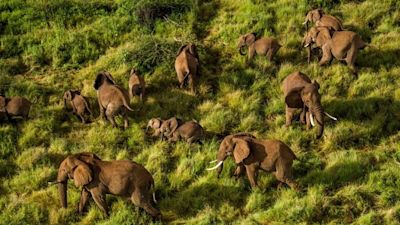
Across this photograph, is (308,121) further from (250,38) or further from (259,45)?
(250,38)

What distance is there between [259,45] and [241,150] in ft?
17.0

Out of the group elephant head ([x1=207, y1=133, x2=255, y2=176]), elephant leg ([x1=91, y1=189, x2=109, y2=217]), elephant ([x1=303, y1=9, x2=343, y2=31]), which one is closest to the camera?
elephant leg ([x1=91, y1=189, x2=109, y2=217])

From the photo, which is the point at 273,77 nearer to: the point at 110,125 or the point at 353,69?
the point at 353,69

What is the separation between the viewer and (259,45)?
48.8 ft

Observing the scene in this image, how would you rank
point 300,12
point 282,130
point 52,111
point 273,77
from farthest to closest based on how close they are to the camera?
point 300,12 < point 273,77 < point 52,111 < point 282,130

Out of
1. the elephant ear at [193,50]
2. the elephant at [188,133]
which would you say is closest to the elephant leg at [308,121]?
the elephant at [188,133]

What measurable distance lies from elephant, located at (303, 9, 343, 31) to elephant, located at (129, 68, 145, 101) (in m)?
4.91

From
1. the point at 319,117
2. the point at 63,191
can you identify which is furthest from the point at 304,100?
the point at 63,191

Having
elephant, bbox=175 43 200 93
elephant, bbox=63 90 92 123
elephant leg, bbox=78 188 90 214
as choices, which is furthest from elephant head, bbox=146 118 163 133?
elephant leg, bbox=78 188 90 214

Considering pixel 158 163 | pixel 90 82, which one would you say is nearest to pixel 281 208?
pixel 158 163

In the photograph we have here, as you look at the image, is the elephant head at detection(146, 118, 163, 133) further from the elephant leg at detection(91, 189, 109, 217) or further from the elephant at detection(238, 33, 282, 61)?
the elephant at detection(238, 33, 282, 61)

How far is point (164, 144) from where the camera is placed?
12188 mm

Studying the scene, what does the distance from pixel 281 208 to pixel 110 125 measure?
4709 millimetres

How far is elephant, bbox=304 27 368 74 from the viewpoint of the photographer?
1403 centimetres
